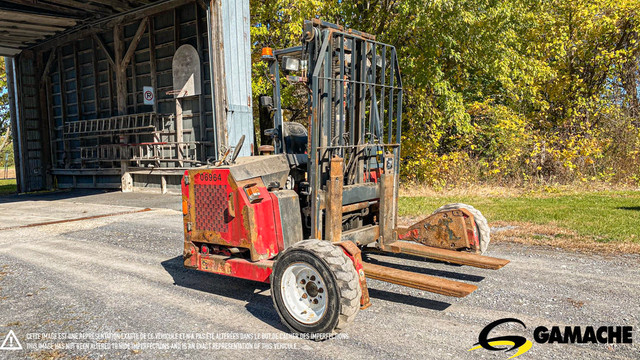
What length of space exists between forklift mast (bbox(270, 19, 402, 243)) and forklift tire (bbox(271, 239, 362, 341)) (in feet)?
2.30

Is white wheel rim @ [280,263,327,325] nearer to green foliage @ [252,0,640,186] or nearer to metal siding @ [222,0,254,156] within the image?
Result: metal siding @ [222,0,254,156]

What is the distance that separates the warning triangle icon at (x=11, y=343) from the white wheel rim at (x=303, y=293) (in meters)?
2.65

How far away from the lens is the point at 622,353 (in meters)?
3.91

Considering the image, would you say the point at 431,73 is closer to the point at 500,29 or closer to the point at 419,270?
the point at 500,29

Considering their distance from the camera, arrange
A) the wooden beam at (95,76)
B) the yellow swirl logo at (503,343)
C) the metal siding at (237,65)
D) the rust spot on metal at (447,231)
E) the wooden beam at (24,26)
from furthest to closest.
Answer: the wooden beam at (95,76)
the wooden beam at (24,26)
the metal siding at (237,65)
the rust spot on metal at (447,231)
the yellow swirl logo at (503,343)

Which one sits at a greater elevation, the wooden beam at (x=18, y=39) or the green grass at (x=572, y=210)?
the wooden beam at (x=18, y=39)

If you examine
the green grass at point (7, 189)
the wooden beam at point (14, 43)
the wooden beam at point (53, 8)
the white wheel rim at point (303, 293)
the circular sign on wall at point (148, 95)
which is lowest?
the green grass at point (7, 189)

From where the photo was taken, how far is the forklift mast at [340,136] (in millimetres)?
5094

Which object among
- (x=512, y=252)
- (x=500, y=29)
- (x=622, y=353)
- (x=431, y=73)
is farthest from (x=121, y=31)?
(x=622, y=353)

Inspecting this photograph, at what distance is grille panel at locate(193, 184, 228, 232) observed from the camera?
17.5 feet

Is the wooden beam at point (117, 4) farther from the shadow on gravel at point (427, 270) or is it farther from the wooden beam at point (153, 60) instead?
the shadow on gravel at point (427, 270)

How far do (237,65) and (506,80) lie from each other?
32.3 ft

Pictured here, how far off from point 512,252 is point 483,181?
404 inches

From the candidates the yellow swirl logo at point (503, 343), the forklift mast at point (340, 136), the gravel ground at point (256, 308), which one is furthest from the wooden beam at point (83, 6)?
the yellow swirl logo at point (503, 343)
